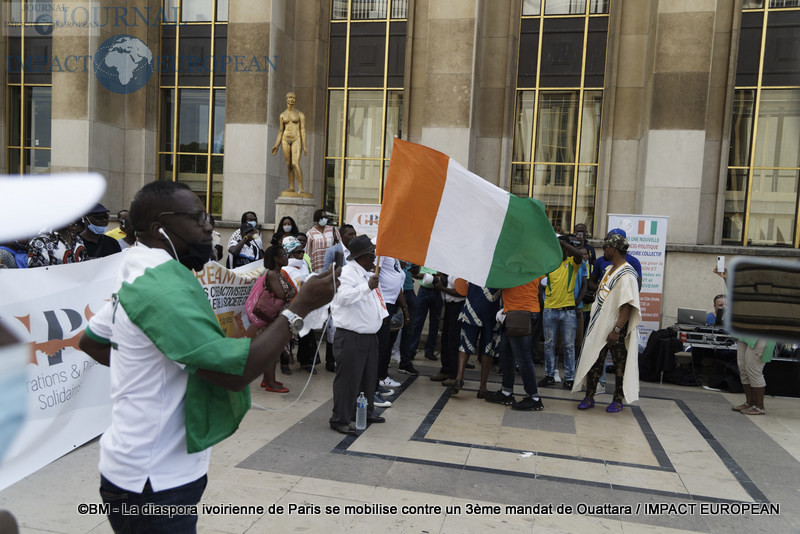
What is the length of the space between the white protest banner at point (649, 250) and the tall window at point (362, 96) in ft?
20.1

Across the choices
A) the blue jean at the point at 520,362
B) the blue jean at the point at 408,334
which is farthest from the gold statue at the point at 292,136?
the blue jean at the point at 520,362

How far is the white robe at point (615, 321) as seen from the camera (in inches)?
273

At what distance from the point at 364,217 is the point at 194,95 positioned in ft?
21.4

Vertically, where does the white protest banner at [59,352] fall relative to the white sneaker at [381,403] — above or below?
above

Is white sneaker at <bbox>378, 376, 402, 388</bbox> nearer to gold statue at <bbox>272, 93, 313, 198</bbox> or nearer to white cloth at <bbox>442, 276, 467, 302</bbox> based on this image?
white cloth at <bbox>442, 276, 467, 302</bbox>

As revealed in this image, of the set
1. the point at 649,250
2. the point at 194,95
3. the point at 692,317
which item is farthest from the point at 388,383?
the point at 194,95

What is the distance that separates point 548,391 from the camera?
8.24 metres

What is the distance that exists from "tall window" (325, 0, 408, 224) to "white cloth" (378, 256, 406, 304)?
6555 millimetres

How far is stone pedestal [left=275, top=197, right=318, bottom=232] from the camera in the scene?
477 inches

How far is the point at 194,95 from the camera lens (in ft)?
48.5

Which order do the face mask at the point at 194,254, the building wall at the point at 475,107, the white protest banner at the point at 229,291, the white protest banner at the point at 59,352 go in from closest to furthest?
the face mask at the point at 194,254, the white protest banner at the point at 59,352, the white protest banner at the point at 229,291, the building wall at the point at 475,107

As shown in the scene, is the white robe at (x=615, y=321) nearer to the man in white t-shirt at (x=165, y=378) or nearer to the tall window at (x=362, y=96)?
the man in white t-shirt at (x=165, y=378)

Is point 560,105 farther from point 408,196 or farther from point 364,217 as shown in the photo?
point 408,196

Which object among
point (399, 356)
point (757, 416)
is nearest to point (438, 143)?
point (399, 356)
